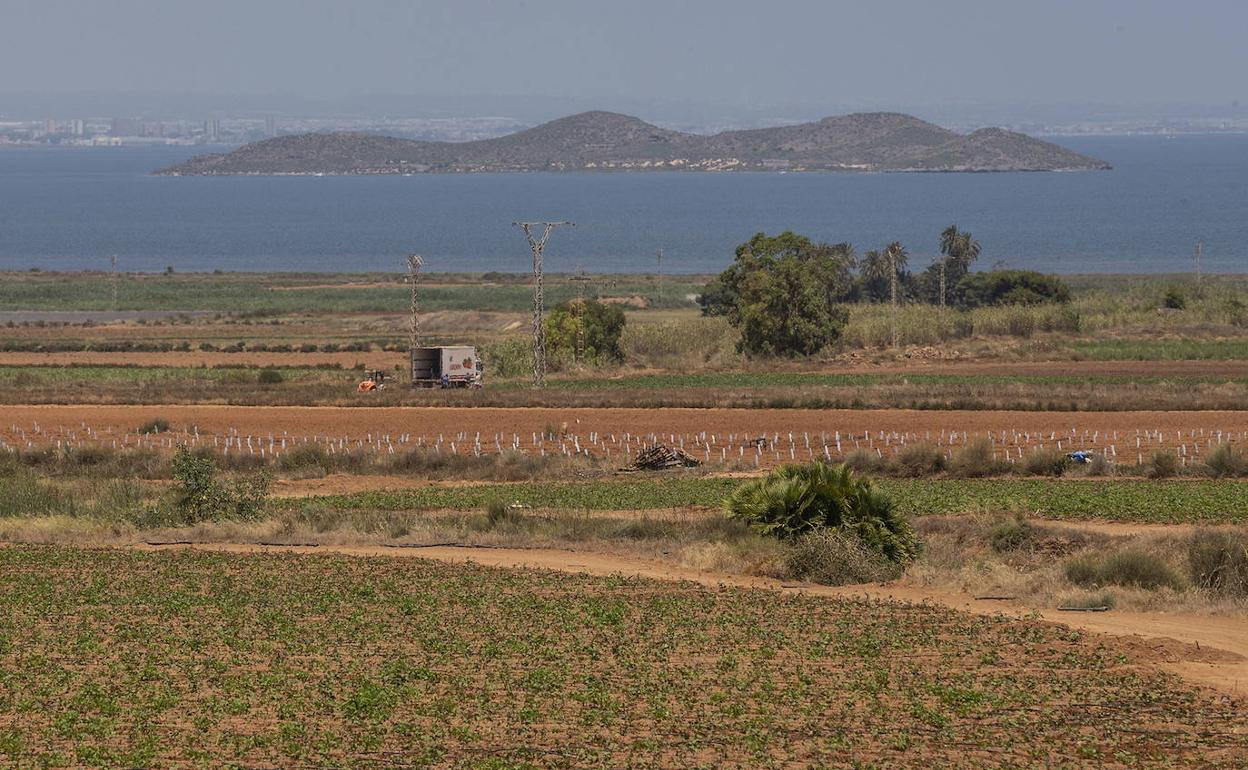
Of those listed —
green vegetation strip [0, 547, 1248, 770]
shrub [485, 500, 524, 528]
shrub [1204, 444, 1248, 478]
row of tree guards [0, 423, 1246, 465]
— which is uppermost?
green vegetation strip [0, 547, 1248, 770]

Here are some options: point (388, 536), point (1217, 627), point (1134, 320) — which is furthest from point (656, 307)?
point (1217, 627)

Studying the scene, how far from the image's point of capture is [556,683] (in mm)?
17156

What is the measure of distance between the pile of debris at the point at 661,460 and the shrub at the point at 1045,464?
771 cm

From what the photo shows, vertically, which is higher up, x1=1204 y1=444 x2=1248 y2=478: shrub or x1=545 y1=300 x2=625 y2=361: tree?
x1=545 y1=300 x2=625 y2=361: tree

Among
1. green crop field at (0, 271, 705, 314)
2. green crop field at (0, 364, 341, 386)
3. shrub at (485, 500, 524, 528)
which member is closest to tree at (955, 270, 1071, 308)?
green crop field at (0, 271, 705, 314)

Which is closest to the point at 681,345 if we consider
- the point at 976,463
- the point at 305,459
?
the point at 305,459

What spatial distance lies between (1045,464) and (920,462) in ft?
8.96

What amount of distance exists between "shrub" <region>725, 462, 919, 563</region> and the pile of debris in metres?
12.5

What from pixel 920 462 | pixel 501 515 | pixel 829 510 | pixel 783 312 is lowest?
pixel 920 462

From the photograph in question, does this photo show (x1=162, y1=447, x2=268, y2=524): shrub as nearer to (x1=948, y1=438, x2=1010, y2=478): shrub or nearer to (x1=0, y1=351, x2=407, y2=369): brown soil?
(x1=948, y1=438, x2=1010, y2=478): shrub

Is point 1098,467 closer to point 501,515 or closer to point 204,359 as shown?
point 501,515

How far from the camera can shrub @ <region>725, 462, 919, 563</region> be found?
24844 millimetres

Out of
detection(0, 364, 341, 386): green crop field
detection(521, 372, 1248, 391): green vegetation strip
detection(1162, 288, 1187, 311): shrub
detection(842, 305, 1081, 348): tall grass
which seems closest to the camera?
detection(521, 372, 1248, 391): green vegetation strip

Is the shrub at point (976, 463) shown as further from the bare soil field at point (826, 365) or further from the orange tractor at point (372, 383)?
the orange tractor at point (372, 383)
